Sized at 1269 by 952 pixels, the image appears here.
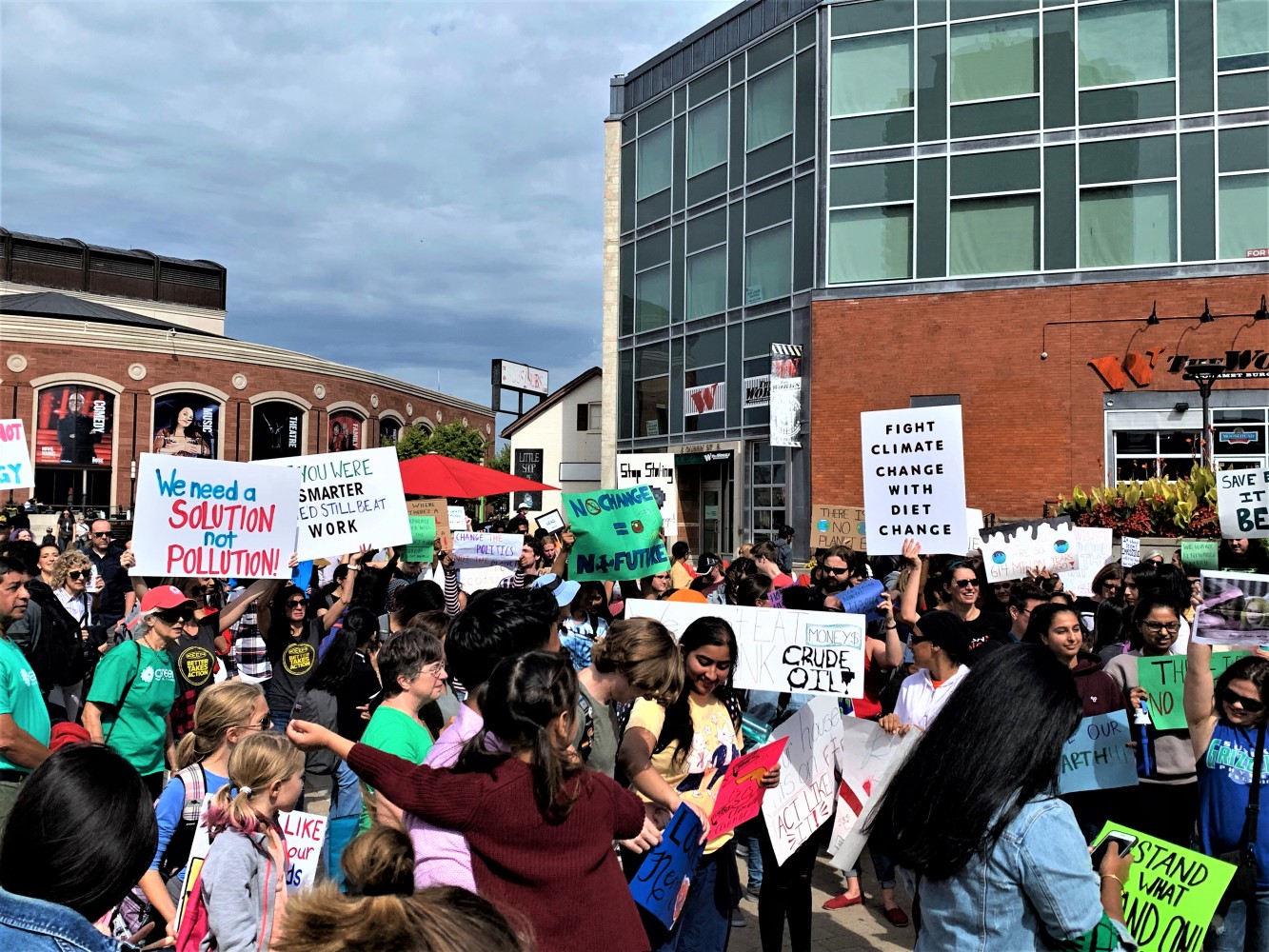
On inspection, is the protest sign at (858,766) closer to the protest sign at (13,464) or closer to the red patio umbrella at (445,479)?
the protest sign at (13,464)

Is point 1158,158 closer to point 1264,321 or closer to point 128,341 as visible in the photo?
point 1264,321

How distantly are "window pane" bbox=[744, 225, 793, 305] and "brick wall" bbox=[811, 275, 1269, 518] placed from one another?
69.2 inches

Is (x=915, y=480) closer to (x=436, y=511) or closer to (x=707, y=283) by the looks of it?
(x=436, y=511)

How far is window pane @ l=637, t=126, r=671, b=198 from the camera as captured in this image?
30156 millimetres

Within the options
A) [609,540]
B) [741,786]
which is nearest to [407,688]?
[741,786]

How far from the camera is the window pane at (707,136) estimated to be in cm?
2803

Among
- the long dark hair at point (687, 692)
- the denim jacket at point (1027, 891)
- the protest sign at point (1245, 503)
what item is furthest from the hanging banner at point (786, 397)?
the denim jacket at point (1027, 891)

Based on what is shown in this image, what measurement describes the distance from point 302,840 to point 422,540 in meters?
8.37

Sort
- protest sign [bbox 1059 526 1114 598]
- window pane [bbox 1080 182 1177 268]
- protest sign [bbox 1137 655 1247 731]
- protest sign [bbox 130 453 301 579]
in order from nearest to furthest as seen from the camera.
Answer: protest sign [bbox 1137 655 1247 731] → protest sign [bbox 130 453 301 579] → protest sign [bbox 1059 526 1114 598] → window pane [bbox 1080 182 1177 268]

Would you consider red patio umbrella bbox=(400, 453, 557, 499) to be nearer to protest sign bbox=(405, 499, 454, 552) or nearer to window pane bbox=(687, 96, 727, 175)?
protest sign bbox=(405, 499, 454, 552)

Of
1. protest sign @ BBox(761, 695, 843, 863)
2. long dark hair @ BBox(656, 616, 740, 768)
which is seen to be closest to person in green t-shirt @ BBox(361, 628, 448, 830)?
long dark hair @ BBox(656, 616, 740, 768)

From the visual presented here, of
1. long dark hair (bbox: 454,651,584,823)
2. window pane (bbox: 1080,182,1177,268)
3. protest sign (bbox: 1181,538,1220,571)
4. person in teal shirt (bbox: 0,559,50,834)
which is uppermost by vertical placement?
window pane (bbox: 1080,182,1177,268)

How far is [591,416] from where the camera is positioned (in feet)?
148

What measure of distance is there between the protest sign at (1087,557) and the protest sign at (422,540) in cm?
684
